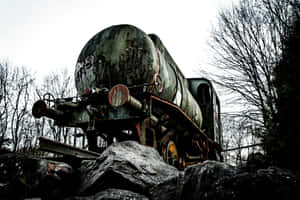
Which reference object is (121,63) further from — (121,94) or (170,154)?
(170,154)

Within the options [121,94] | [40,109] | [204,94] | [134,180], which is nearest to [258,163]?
[134,180]

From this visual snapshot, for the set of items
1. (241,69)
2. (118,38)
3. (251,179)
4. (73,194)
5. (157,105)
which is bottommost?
(73,194)

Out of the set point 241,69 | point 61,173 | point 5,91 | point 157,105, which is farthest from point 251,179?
point 5,91

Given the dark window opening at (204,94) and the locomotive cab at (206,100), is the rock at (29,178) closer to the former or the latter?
the locomotive cab at (206,100)

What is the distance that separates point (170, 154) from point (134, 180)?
14.2 ft

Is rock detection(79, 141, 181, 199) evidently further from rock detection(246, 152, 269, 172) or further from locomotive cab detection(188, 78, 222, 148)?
locomotive cab detection(188, 78, 222, 148)

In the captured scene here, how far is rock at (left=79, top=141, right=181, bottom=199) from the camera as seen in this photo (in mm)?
3462

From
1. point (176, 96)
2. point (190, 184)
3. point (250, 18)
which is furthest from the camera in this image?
point (250, 18)

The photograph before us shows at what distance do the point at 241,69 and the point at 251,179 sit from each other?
23.3 feet

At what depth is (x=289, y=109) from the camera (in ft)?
8.73

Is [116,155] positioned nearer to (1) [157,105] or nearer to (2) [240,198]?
(2) [240,198]

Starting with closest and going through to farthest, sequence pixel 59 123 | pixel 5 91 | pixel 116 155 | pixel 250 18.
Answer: pixel 116 155 → pixel 59 123 → pixel 250 18 → pixel 5 91

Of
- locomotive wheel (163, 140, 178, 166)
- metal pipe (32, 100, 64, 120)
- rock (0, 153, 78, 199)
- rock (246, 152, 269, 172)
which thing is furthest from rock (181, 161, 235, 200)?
locomotive wheel (163, 140, 178, 166)

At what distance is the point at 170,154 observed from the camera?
7863mm
